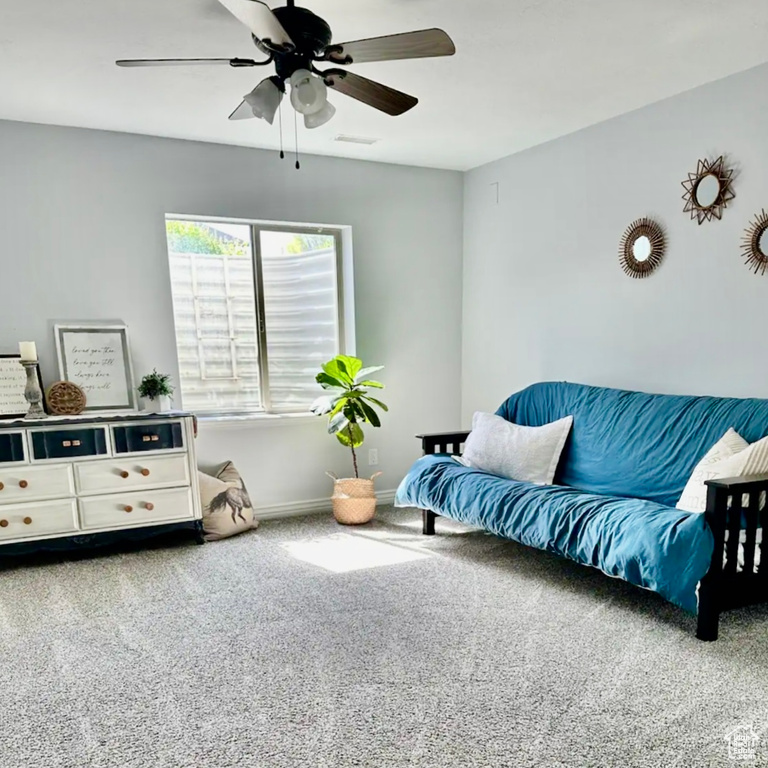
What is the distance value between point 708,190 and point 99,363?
3.52 metres

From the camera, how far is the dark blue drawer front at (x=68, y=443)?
126 inches

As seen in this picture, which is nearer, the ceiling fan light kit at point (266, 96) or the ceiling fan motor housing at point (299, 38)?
the ceiling fan motor housing at point (299, 38)

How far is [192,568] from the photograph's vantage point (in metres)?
3.18

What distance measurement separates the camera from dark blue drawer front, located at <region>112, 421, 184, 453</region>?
3.37 metres

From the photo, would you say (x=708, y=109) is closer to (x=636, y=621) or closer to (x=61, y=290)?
(x=636, y=621)

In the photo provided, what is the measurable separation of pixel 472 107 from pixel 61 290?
8.46ft

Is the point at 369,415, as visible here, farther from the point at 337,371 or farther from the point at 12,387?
the point at 12,387

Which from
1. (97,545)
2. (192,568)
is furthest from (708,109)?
(97,545)

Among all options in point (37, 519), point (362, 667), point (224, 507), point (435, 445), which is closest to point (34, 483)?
point (37, 519)

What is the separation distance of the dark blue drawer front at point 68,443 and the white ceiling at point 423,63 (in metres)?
1.72

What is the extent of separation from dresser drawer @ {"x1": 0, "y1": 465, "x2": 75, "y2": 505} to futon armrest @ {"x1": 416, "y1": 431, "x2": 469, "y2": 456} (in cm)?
205

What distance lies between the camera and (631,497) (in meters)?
2.98

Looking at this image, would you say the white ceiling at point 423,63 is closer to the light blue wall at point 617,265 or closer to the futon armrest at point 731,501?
the light blue wall at point 617,265

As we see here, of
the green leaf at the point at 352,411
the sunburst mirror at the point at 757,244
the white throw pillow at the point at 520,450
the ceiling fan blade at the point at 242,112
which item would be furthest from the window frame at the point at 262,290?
the sunburst mirror at the point at 757,244
